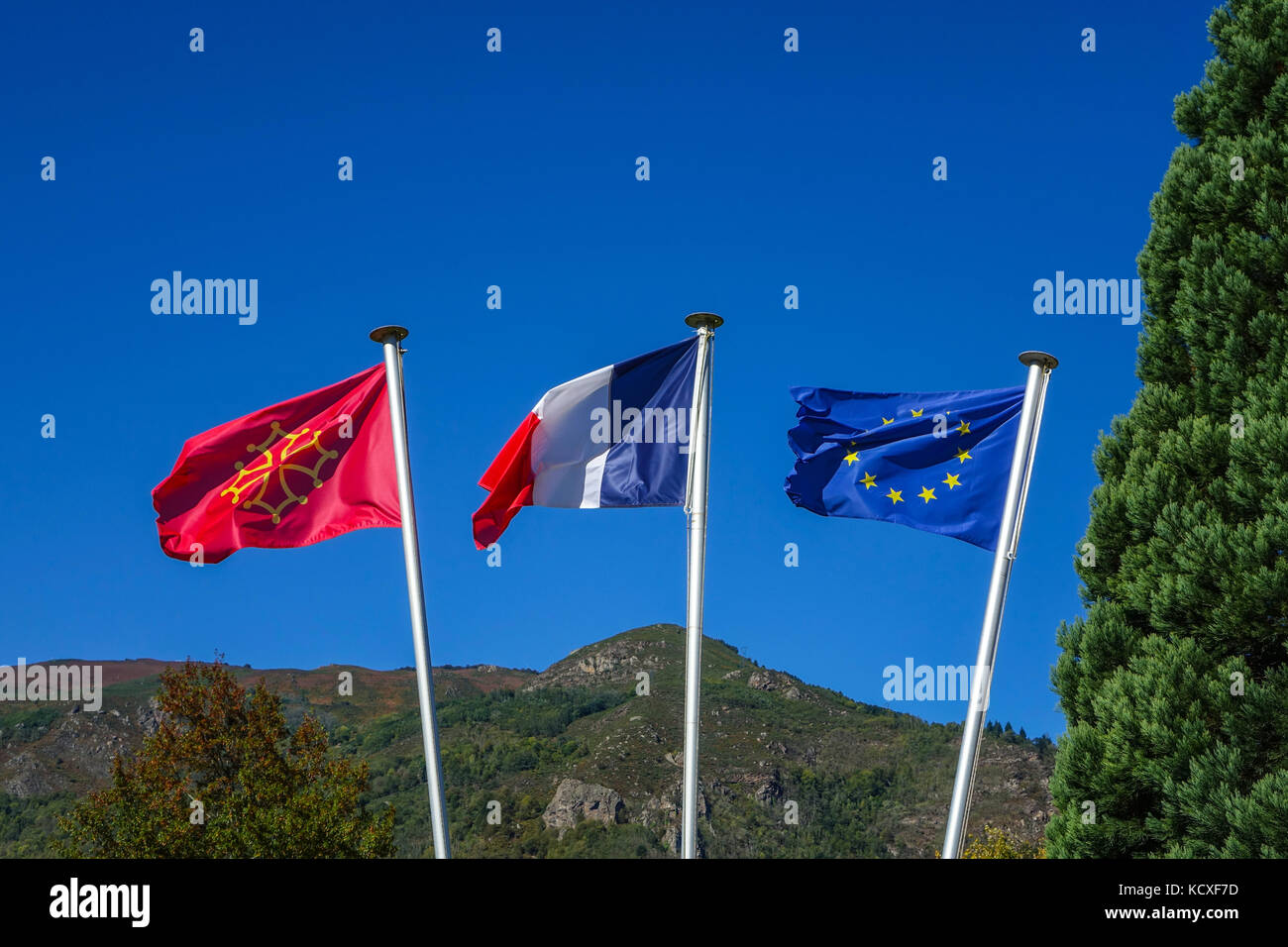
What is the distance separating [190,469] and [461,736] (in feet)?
201

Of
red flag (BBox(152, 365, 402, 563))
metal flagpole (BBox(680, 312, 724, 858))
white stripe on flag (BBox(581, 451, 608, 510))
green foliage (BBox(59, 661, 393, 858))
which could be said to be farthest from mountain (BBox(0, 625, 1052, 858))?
metal flagpole (BBox(680, 312, 724, 858))

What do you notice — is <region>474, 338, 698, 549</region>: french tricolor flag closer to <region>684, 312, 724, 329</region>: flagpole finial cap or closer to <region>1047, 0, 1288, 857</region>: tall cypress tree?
<region>684, 312, 724, 329</region>: flagpole finial cap

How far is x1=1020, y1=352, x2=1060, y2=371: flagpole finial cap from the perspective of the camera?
1198cm

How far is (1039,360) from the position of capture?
1201cm

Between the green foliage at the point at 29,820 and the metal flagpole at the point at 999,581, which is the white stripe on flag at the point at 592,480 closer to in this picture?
the metal flagpole at the point at 999,581

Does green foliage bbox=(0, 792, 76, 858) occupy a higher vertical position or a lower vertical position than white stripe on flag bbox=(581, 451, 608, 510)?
lower

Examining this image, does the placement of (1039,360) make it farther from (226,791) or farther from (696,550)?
(226,791)

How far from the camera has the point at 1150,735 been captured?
29.5ft

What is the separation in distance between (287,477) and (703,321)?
4.50m

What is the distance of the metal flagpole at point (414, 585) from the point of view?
11.4 metres

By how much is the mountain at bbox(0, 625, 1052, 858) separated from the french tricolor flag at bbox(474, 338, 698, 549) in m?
42.3

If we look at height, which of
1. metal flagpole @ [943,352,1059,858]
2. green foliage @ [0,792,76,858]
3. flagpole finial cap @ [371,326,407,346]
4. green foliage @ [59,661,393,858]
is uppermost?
flagpole finial cap @ [371,326,407,346]
